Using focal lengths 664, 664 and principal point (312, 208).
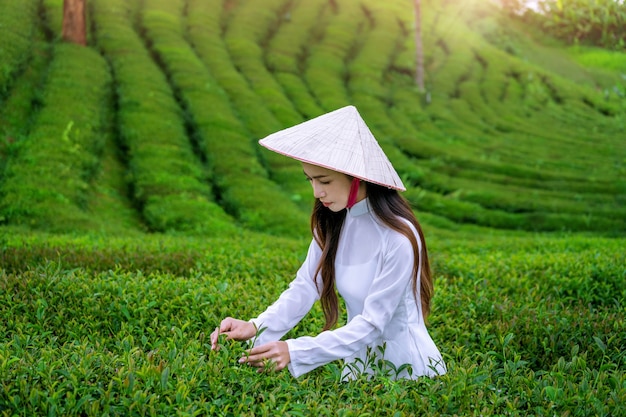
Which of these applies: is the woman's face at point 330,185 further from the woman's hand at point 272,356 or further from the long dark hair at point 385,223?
the woman's hand at point 272,356

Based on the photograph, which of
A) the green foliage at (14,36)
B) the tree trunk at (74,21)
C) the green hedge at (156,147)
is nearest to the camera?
the green hedge at (156,147)

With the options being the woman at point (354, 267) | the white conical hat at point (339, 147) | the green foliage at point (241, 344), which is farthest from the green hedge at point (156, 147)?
the white conical hat at point (339, 147)

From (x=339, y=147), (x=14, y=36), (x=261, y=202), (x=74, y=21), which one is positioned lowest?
(x=261, y=202)

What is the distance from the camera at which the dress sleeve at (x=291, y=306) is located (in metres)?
3.59

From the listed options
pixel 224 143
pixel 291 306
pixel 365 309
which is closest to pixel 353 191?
pixel 365 309

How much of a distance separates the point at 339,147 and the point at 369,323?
0.88 meters

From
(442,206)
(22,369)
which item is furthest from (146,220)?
(22,369)

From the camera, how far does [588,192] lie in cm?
1964

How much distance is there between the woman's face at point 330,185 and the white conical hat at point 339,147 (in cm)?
11

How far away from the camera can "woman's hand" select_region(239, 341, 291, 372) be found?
10.3ft

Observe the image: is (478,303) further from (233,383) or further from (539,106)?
(539,106)

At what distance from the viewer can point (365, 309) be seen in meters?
3.30

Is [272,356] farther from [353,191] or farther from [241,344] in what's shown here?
[353,191]

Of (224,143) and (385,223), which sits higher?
(385,223)
